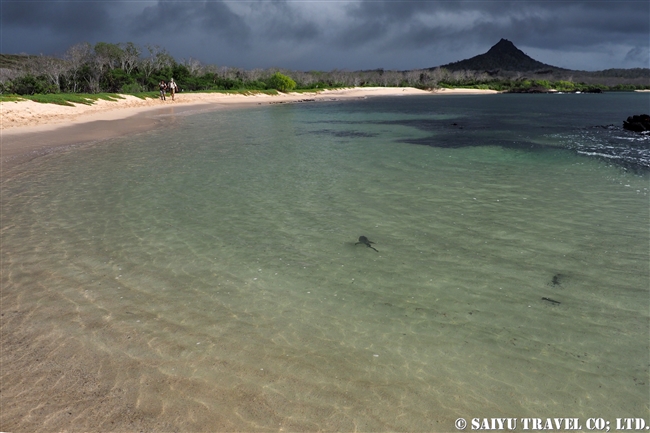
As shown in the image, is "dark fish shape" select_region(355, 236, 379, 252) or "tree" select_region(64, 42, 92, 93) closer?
"dark fish shape" select_region(355, 236, 379, 252)

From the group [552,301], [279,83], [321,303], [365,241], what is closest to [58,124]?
[365,241]

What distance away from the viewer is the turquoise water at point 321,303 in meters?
5.13

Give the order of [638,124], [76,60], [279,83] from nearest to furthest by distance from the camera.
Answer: [638,124], [76,60], [279,83]

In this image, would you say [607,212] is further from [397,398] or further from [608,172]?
[397,398]

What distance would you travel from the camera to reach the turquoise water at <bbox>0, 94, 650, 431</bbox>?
5133 mm

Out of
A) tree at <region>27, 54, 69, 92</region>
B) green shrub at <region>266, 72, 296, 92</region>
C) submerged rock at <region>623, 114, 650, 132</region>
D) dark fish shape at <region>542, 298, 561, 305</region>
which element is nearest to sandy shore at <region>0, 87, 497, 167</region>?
tree at <region>27, 54, 69, 92</region>

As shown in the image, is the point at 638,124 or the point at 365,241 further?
the point at 638,124

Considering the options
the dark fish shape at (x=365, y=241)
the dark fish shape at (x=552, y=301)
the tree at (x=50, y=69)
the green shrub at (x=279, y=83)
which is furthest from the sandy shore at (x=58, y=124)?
the green shrub at (x=279, y=83)

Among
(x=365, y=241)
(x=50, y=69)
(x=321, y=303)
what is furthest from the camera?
(x=50, y=69)

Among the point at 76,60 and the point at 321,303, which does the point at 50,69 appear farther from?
the point at 321,303

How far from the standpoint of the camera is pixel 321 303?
743 centimetres

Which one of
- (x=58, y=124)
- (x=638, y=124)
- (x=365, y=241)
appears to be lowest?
(x=365, y=241)

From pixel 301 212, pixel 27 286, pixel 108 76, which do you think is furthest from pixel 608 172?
pixel 108 76

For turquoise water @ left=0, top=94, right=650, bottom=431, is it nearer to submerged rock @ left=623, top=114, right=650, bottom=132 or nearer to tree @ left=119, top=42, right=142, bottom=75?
submerged rock @ left=623, top=114, right=650, bottom=132
